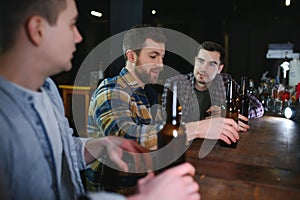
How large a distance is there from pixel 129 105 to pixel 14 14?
937mm

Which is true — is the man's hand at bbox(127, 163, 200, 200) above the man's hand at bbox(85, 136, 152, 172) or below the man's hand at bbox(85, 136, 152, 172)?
above

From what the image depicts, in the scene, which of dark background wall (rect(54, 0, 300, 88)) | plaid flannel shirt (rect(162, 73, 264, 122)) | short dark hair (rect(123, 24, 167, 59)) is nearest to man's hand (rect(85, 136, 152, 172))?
short dark hair (rect(123, 24, 167, 59))

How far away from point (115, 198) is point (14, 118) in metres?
0.29

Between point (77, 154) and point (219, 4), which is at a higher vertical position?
point (219, 4)

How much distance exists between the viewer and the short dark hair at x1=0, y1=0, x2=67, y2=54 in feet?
2.07

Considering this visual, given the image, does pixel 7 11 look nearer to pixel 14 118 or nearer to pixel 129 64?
pixel 14 118

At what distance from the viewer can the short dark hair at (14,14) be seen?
0.63m

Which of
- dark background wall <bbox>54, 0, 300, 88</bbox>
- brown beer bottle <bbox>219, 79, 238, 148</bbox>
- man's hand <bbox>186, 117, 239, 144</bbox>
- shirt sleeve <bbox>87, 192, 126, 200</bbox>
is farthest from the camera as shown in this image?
dark background wall <bbox>54, 0, 300, 88</bbox>

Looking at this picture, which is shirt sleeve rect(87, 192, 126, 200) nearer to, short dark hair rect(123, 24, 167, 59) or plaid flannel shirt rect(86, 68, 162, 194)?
plaid flannel shirt rect(86, 68, 162, 194)

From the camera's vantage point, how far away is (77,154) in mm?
986

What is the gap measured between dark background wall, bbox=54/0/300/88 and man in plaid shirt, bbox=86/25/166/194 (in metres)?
2.60

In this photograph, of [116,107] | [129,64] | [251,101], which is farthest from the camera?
[251,101]

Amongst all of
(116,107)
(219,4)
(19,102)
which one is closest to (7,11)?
(19,102)

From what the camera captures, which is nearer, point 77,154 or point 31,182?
point 31,182
